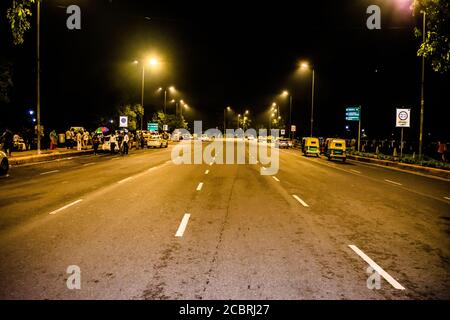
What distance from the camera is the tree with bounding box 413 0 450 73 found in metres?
14.2

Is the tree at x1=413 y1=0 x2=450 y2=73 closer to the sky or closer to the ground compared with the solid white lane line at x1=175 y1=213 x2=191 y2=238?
closer to the sky

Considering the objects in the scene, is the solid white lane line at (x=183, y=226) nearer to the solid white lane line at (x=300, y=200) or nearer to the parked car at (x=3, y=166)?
the solid white lane line at (x=300, y=200)

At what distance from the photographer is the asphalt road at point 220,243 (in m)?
5.71

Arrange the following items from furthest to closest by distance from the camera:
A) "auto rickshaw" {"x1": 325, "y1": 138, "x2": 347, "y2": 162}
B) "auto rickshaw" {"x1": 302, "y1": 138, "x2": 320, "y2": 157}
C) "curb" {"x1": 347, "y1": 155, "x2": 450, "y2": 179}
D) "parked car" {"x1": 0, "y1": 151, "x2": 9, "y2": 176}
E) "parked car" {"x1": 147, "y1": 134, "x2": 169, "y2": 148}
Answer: "parked car" {"x1": 147, "y1": 134, "x2": 169, "y2": 148} < "auto rickshaw" {"x1": 302, "y1": 138, "x2": 320, "y2": 157} < "auto rickshaw" {"x1": 325, "y1": 138, "x2": 347, "y2": 162} < "curb" {"x1": 347, "y1": 155, "x2": 450, "y2": 179} < "parked car" {"x1": 0, "y1": 151, "x2": 9, "y2": 176}

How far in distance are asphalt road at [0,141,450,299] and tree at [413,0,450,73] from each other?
4654mm

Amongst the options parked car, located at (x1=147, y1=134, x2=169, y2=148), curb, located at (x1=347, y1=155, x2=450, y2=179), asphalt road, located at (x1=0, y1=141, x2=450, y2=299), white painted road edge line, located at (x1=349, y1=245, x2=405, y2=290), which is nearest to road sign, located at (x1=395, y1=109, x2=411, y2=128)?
curb, located at (x1=347, y1=155, x2=450, y2=179)

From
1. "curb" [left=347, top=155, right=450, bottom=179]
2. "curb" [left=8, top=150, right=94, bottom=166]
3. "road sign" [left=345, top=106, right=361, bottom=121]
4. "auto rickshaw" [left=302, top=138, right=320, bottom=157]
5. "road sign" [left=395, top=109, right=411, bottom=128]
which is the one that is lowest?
"curb" [left=347, top=155, right=450, bottom=179]

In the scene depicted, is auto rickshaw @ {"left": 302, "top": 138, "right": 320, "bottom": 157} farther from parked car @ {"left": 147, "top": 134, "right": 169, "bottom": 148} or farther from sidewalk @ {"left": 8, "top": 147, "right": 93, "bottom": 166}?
sidewalk @ {"left": 8, "top": 147, "right": 93, "bottom": 166}

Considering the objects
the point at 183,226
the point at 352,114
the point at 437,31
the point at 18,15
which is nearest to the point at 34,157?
the point at 18,15

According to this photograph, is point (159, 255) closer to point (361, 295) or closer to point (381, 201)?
point (361, 295)

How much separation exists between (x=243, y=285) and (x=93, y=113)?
50.2 m

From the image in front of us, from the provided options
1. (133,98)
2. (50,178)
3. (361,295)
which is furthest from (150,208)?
(133,98)

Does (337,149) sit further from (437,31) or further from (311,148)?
(437,31)

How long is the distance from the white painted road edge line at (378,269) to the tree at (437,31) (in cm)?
974
